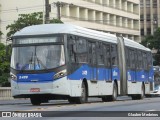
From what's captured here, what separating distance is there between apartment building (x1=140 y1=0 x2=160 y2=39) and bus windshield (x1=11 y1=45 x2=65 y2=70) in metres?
99.9

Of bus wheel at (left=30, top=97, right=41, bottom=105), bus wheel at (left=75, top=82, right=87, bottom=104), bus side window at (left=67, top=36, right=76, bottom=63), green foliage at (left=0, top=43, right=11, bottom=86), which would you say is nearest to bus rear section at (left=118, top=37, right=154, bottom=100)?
bus wheel at (left=75, top=82, right=87, bottom=104)

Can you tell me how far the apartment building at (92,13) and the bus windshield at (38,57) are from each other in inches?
2207

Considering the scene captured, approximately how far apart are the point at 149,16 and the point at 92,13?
31.8m

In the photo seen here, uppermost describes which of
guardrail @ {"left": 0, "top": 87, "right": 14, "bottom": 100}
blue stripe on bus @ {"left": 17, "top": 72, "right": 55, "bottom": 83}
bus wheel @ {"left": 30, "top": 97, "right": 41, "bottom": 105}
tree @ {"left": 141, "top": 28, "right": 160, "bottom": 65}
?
tree @ {"left": 141, "top": 28, "right": 160, "bottom": 65}

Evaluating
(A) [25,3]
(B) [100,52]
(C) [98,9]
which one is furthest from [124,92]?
(C) [98,9]

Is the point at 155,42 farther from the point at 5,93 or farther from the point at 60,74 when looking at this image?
the point at 60,74

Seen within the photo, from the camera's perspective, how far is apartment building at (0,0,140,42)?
89113 mm

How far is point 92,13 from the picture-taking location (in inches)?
3821

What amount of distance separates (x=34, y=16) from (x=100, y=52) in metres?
31.4

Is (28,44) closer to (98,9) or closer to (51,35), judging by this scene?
(51,35)

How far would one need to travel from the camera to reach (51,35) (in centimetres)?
2511

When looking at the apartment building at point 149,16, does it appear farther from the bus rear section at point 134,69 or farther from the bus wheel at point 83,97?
the bus wheel at point 83,97

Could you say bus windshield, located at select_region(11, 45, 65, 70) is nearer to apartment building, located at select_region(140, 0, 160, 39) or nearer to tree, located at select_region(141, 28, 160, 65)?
tree, located at select_region(141, 28, 160, 65)

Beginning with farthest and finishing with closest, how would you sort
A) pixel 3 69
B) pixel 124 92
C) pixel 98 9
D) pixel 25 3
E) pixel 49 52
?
pixel 98 9 < pixel 25 3 < pixel 3 69 < pixel 124 92 < pixel 49 52
